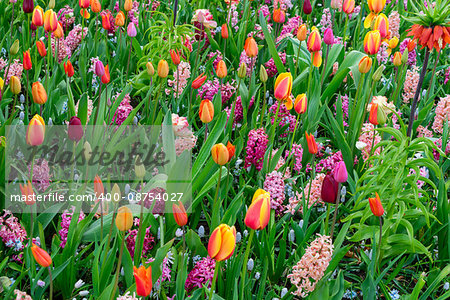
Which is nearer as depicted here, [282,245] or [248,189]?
[282,245]

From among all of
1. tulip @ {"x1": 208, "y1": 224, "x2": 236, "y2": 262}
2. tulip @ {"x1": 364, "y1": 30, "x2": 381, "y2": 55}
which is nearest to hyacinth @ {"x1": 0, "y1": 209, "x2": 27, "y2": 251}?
tulip @ {"x1": 208, "y1": 224, "x2": 236, "y2": 262}

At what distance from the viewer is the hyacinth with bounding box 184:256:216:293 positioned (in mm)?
1827

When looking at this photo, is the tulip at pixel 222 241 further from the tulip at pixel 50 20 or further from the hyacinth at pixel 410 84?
the hyacinth at pixel 410 84

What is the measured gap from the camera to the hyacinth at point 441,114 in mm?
2857

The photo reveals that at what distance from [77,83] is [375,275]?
2.02m

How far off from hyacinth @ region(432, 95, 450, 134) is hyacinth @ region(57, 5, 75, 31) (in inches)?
93.4

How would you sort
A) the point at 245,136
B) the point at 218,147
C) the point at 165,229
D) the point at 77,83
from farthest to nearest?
the point at 77,83
the point at 245,136
the point at 165,229
the point at 218,147

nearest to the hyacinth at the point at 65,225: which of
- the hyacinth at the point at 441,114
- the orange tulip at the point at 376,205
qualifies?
the orange tulip at the point at 376,205

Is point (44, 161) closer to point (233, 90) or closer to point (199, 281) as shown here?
point (199, 281)

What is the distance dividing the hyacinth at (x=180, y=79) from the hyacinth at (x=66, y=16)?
3.79 ft

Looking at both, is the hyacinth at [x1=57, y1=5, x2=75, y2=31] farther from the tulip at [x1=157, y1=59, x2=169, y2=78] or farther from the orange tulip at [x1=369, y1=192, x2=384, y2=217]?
the orange tulip at [x1=369, y1=192, x2=384, y2=217]

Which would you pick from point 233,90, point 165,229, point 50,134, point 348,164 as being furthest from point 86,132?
point 348,164

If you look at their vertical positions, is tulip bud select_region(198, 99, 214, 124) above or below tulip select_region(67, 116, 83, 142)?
above

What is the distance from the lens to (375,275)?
2105 millimetres
